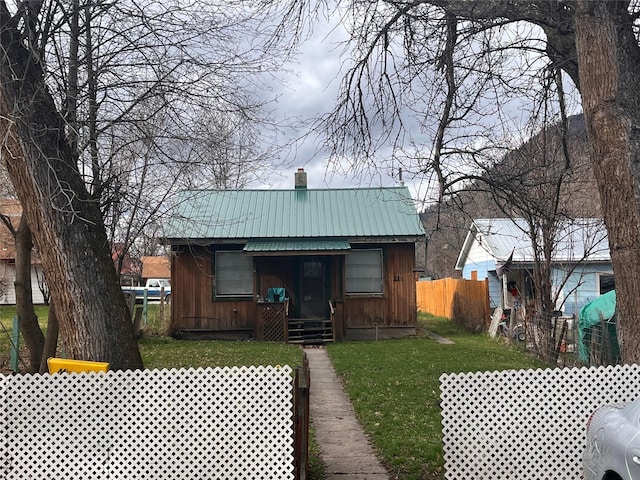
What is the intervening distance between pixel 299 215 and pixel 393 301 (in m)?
4.40

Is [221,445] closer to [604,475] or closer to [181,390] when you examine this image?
[181,390]

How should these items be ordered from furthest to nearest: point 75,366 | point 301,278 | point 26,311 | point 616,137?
point 301,278
point 26,311
point 616,137
point 75,366

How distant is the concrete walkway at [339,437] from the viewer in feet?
21.7

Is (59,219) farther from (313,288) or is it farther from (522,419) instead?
(313,288)

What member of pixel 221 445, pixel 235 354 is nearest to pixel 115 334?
pixel 221 445

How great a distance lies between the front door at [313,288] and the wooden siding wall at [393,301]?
35.6 inches

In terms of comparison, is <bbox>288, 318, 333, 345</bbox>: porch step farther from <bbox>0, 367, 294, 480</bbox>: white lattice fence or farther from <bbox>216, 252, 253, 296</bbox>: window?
<bbox>0, 367, 294, 480</bbox>: white lattice fence

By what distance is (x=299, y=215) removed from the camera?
2184cm

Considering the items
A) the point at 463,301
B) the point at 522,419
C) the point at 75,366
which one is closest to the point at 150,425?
the point at 75,366

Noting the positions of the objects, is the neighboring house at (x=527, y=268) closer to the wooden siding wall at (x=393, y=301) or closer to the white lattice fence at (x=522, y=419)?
the wooden siding wall at (x=393, y=301)

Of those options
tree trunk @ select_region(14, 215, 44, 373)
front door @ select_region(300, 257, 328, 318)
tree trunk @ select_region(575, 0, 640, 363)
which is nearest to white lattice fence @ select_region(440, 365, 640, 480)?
tree trunk @ select_region(575, 0, 640, 363)

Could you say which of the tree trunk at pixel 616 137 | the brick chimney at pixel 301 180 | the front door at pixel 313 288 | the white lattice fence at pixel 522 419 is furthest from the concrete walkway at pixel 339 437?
the brick chimney at pixel 301 180

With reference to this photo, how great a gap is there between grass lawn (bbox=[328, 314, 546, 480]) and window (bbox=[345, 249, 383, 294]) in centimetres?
217

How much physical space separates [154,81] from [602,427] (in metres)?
6.59
